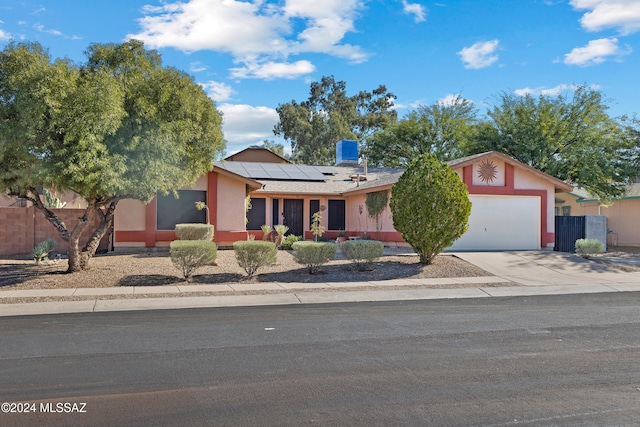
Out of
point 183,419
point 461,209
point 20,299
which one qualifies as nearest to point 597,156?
point 461,209

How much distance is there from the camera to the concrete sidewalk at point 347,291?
11.8 m

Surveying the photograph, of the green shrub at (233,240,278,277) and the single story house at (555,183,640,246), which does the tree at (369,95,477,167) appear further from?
the green shrub at (233,240,278,277)

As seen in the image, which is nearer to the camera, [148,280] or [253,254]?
[148,280]

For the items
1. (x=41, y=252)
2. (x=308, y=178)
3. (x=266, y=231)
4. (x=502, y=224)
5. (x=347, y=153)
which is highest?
(x=347, y=153)

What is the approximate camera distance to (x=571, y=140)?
98.8 feet

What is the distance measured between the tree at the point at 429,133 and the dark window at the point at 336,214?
11.0 m

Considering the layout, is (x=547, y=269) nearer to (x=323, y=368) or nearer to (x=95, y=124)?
(x=323, y=368)

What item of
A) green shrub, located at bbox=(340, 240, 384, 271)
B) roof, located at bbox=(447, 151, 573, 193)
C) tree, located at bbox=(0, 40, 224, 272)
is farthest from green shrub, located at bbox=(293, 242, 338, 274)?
roof, located at bbox=(447, 151, 573, 193)

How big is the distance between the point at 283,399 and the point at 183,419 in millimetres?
1024

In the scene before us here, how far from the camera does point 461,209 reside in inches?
698

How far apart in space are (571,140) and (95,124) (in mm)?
25262

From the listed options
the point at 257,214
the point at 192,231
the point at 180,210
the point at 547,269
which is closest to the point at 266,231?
the point at 257,214

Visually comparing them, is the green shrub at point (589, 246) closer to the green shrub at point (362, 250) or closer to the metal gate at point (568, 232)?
the metal gate at point (568, 232)

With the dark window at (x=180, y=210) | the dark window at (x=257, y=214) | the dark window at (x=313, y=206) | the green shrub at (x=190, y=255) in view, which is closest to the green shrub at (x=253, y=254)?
the green shrub at (x=190, y=255)
